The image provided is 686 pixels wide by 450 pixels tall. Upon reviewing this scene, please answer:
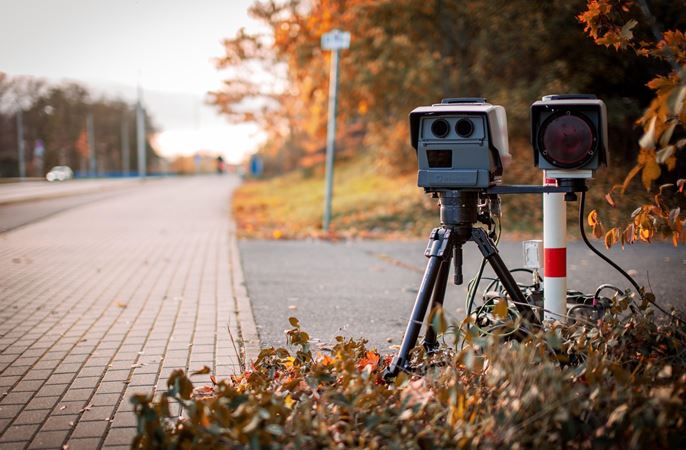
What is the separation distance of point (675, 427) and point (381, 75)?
13.0 metres

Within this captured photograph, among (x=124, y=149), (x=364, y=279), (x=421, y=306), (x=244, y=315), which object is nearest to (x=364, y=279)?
(x=364, y=279)

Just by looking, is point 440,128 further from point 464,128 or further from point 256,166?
point 256,166

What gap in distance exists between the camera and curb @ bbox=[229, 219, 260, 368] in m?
4.84

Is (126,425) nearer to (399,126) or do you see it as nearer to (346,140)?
(399,126)

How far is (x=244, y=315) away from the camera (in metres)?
6.10

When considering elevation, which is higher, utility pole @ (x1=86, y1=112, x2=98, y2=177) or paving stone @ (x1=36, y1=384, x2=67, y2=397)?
utility pole @ (x1=86, y1=112, x2=98, y2=177)

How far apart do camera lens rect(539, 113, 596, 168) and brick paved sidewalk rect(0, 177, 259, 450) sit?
2361 mm

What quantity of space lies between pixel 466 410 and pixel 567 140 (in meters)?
1.37

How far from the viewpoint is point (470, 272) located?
8.33 meters

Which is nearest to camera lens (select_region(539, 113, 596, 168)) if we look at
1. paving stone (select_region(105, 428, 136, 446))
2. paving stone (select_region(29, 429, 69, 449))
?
paving stone (select_region(105, 428, 136, 446))

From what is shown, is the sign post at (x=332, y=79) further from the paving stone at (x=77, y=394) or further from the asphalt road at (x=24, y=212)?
the paving stone at (x=77, y=394)

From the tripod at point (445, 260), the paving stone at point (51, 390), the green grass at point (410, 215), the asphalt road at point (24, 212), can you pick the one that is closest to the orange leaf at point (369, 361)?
the tripod at point (445, 260)

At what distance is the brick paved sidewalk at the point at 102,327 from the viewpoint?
3645 millimetres

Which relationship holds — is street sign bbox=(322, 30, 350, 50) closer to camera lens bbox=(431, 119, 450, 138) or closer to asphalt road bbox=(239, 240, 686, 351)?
asphalt road bbox=(239, 240, 686, 351)
